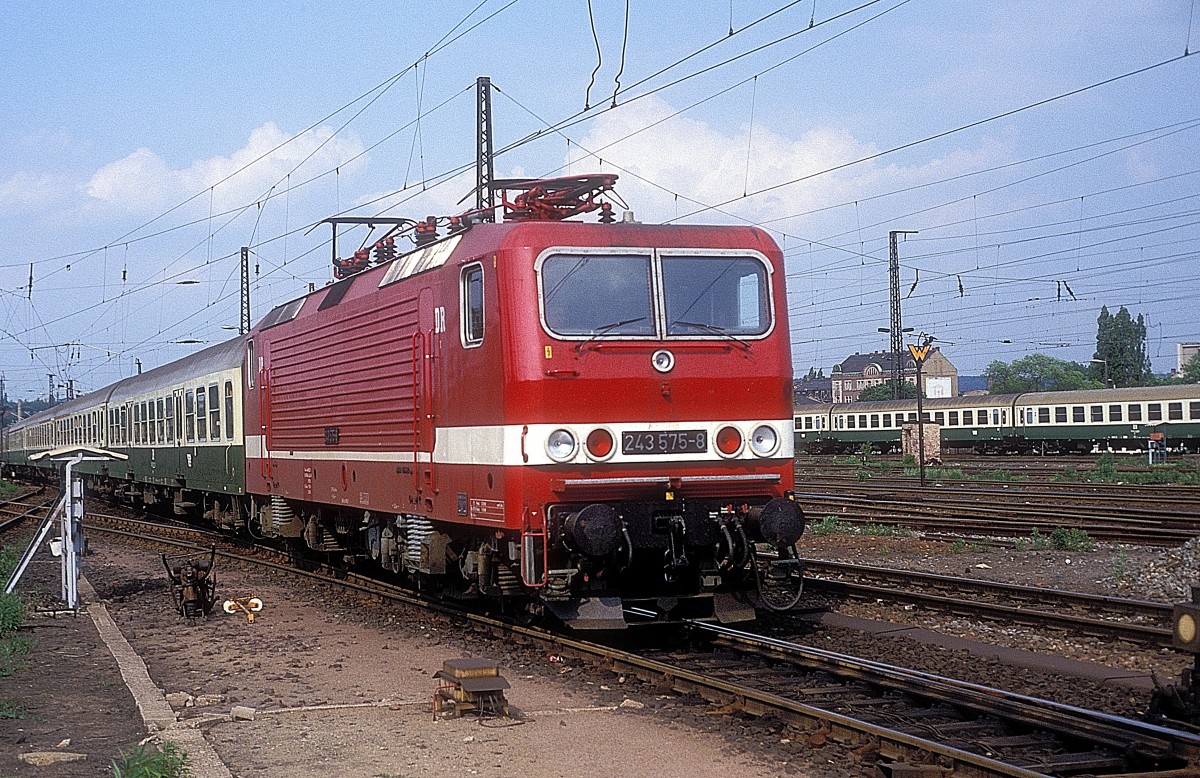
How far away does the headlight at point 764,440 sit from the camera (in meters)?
9.99

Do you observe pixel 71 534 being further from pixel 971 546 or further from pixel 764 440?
pixel 971 546

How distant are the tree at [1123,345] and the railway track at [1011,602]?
82.3m

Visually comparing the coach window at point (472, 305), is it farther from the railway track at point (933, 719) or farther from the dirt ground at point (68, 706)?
the dirt ground at point (68, 706)

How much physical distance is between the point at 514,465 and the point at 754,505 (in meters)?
2.02

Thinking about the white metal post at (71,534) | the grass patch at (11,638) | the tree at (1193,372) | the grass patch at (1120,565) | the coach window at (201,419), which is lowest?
the grass patch at (1120,565)

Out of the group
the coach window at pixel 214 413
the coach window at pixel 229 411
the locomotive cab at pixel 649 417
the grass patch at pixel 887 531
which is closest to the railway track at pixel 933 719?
the locomotive cab at pixel 649 417

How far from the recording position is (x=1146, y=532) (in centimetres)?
1752

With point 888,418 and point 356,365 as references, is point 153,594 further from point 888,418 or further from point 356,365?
point 888,418

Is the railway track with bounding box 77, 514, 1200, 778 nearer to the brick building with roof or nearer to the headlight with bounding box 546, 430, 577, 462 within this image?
the headlight with bounding box 546, 430, 577, 462

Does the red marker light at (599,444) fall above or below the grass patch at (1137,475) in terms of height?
above

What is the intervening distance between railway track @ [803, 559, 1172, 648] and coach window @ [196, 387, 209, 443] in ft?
39.2

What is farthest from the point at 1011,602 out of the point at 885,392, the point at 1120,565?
the point at 885,392

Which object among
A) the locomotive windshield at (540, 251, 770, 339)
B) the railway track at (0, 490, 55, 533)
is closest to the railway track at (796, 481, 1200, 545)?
the locomotive windshield at (540, 251, 770, 339)

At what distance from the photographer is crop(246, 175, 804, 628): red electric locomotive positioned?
30.7 feet
